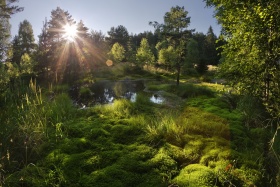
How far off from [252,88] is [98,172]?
3635 mm

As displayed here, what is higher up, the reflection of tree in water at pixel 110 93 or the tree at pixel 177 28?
the tree at pixel 177 28

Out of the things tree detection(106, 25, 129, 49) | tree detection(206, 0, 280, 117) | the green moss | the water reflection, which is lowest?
the green moss

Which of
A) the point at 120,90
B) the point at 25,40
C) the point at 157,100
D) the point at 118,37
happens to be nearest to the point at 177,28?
the point at 120,90

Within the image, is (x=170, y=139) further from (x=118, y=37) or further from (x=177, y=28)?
(x=118, y=37)

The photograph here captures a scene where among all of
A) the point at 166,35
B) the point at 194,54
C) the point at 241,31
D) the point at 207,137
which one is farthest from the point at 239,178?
the point at 194,54

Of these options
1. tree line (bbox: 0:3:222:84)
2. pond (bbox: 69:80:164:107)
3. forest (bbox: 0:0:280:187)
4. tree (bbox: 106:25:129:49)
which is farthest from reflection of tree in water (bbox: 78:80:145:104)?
tree (bbox: 106:25:129:49)

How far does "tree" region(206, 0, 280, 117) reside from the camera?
4449mm

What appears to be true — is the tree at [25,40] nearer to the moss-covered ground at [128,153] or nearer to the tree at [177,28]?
the tree at [177,28]

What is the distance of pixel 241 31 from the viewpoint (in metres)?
5.01

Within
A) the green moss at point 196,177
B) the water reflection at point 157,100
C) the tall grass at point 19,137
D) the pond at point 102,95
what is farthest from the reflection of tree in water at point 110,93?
the green moss at point 196,177

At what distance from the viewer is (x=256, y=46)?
477cm

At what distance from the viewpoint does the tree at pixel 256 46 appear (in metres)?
4.45

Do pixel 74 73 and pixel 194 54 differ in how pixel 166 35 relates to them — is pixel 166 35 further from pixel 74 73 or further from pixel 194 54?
pixel 194 54

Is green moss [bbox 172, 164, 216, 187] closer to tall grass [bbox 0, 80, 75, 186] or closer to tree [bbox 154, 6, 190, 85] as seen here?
tall grass [bbox 0, 80, 75, 186]
